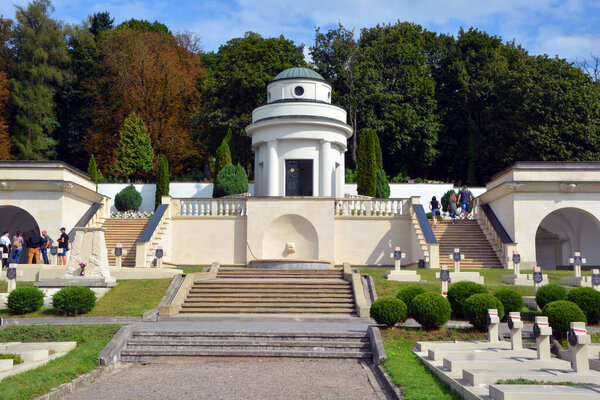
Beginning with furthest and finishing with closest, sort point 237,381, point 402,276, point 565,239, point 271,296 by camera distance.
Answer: point 565,239
point 402,276
point 271,296
point 237,381

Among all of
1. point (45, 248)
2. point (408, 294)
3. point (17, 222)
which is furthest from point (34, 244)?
point (408, 294)

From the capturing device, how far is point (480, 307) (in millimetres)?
15594

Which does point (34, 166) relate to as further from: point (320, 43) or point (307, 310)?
point (320, 43)

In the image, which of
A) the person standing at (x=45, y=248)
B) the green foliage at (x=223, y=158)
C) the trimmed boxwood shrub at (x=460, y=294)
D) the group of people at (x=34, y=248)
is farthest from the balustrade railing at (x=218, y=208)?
the trimmed boxwood shrub at (x=460, y=294)

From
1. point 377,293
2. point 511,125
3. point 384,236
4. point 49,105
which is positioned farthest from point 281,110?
point 49,105

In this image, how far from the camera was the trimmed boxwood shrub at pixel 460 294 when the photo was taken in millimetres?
17250

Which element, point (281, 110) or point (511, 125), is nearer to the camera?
point (281, 110)

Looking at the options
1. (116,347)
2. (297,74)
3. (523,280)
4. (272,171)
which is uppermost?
(297,74)

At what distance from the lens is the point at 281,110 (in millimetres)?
36062

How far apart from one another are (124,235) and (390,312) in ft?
64.0

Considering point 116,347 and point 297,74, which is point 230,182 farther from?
point 116,347

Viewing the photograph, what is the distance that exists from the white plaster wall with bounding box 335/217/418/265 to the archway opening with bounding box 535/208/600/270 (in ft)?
27.6

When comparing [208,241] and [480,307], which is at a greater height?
[208,241]

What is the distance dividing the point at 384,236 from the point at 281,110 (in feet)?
32.5
